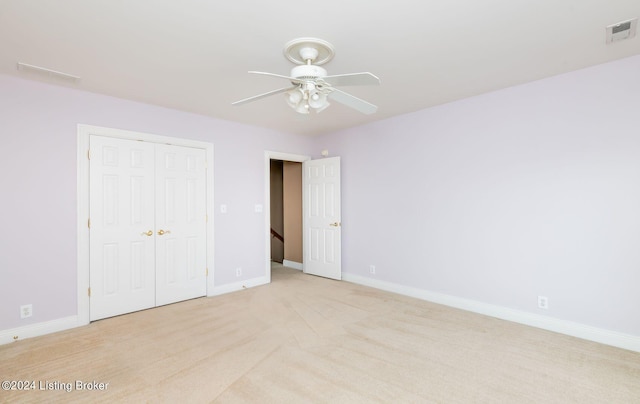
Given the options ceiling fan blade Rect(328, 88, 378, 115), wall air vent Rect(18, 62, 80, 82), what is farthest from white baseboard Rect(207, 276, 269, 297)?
ceiling fan blade Rect(328, 88, 378, 115)

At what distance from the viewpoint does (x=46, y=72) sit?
2.85 metres

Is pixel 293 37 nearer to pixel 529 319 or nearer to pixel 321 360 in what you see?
pixel 321 360

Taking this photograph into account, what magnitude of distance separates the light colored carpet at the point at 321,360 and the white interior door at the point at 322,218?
1630 millimetres

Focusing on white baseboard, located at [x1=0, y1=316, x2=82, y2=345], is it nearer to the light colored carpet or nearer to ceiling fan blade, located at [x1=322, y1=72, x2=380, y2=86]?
the light colored carpet

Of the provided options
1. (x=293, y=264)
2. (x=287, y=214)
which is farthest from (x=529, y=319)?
(x=287, y=214)

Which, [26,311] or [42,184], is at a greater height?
[42,184]

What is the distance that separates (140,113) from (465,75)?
3.78m

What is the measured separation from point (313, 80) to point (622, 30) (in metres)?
2.36

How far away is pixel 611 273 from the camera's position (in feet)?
9.20

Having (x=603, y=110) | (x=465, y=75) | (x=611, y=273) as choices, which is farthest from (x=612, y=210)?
(x=465, y=75)

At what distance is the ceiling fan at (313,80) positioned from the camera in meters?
2.14

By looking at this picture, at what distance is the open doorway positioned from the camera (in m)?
6.18

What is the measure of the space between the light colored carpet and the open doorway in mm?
2620

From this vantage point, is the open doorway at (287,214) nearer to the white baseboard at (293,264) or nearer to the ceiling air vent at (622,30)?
the white baseboard at (293,264)
